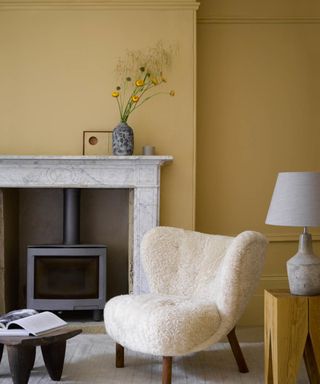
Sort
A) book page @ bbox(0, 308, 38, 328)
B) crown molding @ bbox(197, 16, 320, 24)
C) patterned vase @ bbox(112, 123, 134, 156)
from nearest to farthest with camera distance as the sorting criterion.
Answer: book page @ bbox(0, 308, 38, 328)
patterned vase @ bbox(112, 123, 134, 156)
crown molding @ bbox(197, 16, 320, 24)

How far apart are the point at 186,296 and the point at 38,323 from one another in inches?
35.5

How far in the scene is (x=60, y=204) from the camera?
14.2ft

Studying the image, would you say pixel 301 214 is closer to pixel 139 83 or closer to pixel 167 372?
pixel 167 372

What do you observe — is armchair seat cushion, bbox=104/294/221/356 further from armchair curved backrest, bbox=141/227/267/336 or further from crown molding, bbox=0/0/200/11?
crown molding, bbox=0/0/200/11

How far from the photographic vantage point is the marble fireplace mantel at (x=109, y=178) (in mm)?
3908

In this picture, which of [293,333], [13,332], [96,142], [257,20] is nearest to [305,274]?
[293,333]

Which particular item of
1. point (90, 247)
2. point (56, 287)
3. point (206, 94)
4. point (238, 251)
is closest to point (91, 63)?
point (206, 94)

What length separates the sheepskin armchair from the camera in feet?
8.86

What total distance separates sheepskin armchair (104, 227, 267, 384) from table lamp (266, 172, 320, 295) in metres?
0.29

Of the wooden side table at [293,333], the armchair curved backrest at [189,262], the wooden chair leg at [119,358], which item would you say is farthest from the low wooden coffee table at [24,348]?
the wooden side table at [293,333]

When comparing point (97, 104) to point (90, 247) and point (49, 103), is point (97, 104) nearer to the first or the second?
point (49, 103)

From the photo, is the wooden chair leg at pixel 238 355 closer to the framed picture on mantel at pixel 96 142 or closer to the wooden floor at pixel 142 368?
the wooden floor at pixel 142 368

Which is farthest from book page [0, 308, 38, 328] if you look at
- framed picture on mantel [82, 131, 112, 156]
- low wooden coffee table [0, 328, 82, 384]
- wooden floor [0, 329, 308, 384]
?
framed picture on mantel [82, 131, 112, 156]

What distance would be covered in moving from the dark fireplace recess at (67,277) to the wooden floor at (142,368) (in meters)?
0.43
